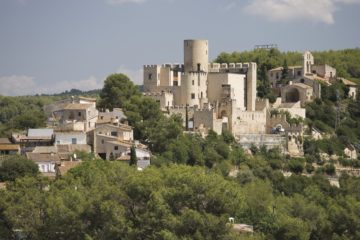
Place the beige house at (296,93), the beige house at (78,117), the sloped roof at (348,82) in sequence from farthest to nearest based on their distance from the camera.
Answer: the sloped roof at (348,82)
the beige house at (296,93)
the beige house at (78,117)

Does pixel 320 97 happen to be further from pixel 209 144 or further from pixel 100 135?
pixel 100 135

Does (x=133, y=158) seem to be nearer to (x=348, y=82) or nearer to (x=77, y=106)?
(x=77, y=106)

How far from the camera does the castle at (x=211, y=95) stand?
59.5 m

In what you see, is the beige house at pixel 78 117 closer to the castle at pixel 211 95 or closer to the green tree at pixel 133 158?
the castle at pixel 211 95

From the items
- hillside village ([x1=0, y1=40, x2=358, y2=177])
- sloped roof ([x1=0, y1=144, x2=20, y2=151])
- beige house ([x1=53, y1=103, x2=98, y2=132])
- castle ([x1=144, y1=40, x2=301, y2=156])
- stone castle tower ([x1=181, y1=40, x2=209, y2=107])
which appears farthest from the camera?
stone castle tower ([x1=181, y1=40, x2=209, y2=107])

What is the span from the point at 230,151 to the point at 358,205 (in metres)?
17.2

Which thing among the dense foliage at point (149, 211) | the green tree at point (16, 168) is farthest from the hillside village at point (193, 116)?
the dense foliage at point (149, 211)

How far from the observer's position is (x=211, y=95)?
205ft

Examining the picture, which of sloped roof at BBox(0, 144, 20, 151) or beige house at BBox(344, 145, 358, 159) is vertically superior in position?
sloped roof at BBox(0, 144, 20, 151)

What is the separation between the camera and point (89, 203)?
120 feet

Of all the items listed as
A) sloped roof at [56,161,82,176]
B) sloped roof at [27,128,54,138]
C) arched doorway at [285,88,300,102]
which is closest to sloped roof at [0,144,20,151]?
sloped roof at [27,128,54,138]

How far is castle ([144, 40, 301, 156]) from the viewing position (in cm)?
5947

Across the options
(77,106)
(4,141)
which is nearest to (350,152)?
(77,106)

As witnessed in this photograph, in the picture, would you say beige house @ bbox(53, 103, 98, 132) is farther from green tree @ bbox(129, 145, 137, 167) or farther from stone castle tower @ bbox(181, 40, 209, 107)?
stone castle tower @ bbox(181, 40, 209, 107)
